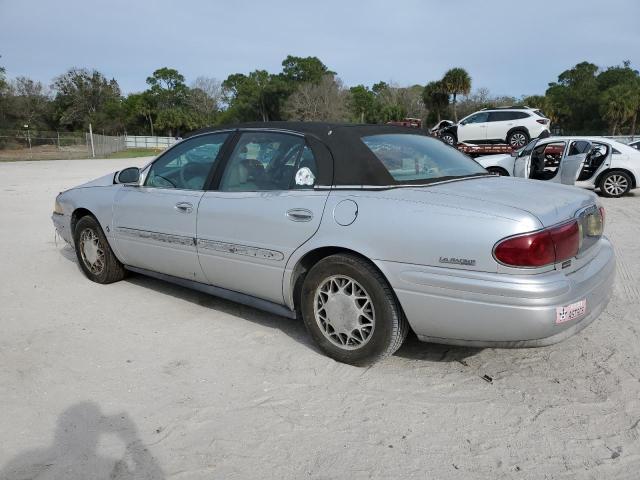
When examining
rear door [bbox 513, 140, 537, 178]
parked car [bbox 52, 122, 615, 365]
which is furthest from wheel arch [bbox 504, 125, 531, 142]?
parked car [bbox 52, 122, 615, 365]

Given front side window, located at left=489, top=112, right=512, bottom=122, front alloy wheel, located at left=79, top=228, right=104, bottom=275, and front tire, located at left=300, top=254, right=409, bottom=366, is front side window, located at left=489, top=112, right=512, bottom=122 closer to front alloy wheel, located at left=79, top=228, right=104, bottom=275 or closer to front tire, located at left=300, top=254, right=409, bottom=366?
front alloy wheel, located at left=79, top=228, right=104, bottom=275

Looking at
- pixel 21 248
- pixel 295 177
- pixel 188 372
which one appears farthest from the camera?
pixel 21 248

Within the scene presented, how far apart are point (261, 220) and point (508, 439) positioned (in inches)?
78.6

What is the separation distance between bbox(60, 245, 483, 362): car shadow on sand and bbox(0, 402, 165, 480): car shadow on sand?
1408 mm

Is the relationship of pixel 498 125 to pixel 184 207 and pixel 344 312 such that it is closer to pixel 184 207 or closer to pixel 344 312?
pixel 184 207

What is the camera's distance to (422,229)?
114 inches

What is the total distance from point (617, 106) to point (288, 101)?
3917 centimetres

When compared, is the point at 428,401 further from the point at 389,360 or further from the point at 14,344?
the point at 14,344

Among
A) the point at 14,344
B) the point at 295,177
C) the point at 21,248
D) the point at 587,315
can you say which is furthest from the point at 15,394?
the point at 21,248

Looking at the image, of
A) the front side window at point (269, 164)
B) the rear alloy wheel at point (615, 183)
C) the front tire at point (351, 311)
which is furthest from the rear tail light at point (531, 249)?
the rear alloy wheel at point (615, 183)

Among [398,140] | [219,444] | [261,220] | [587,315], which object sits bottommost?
[219,444]

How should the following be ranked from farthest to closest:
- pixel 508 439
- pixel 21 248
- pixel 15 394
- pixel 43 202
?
pixel 43 202 → pixel 21 248 → pixel 15 394 → pixel 508 439

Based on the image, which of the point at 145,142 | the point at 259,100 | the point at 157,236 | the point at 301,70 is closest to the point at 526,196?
the point at 157,236

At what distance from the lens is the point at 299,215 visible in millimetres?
3404
